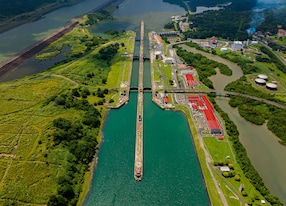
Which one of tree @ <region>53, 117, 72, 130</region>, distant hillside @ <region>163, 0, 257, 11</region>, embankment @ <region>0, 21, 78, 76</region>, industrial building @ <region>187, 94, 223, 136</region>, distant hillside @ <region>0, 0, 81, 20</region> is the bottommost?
industrial building @ <region>187, 94, 223, 136</region>

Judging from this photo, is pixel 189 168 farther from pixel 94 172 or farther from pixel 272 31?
pixel 272 31

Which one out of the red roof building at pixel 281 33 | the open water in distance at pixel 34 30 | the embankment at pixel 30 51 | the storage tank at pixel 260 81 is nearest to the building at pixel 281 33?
the red roof building at pixel 281 33

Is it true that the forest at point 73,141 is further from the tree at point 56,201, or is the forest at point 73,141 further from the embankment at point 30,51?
the embankment at point 30,51

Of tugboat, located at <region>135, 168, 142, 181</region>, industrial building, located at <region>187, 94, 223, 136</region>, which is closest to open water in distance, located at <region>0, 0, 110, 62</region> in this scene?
industrial building, located at <region>187, 94, 223, 136</region>

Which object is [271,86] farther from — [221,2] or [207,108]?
[221,2]

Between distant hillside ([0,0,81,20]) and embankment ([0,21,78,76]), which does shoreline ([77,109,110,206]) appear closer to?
embankment ([0,21,78,76])

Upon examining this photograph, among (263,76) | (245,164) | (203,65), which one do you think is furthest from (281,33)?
(245,164)

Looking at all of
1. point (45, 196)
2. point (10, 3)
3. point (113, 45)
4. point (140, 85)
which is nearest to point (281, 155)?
point (140, 85)

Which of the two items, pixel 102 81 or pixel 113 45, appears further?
pixel 113 45
